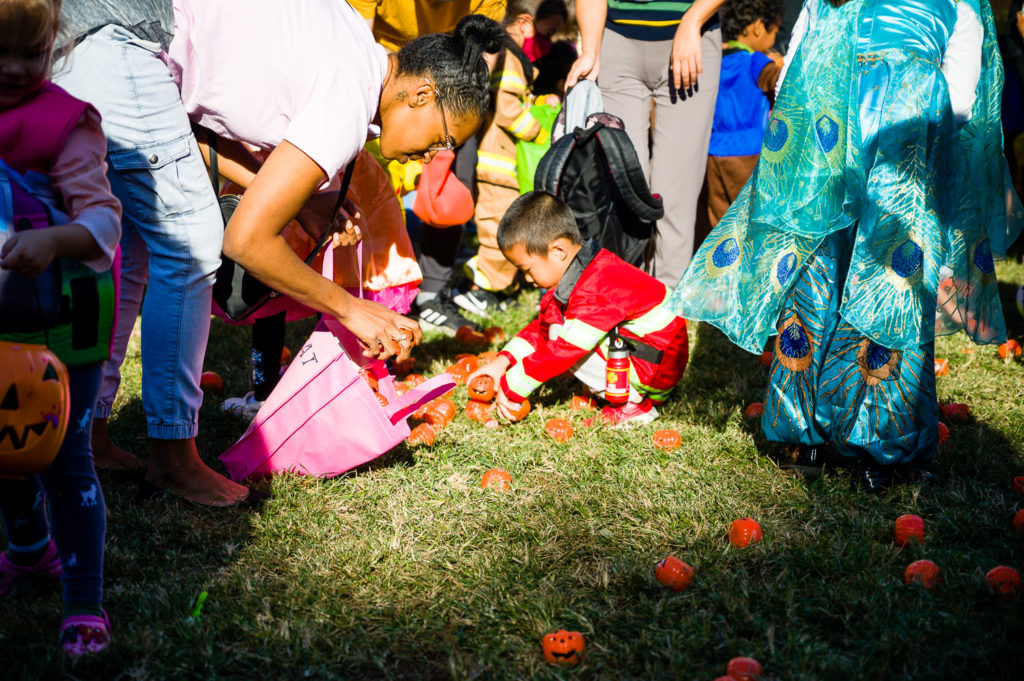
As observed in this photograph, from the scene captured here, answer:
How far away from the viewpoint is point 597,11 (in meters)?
4.52

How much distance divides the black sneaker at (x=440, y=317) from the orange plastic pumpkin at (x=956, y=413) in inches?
100

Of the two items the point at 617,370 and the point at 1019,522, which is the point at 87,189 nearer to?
the point at 617,370

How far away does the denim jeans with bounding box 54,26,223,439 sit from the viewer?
2.43m

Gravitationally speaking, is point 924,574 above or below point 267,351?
above

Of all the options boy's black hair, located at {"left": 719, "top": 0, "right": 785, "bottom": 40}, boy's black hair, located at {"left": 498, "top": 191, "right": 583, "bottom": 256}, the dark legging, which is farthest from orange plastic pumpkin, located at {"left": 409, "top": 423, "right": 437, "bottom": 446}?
boy's black hair, located at {"left": 719, "top": 0, "right": 785, "bottom": 40}

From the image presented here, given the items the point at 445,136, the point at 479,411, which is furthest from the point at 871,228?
the point at 479,411

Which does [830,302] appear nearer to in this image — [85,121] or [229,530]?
[229,530]

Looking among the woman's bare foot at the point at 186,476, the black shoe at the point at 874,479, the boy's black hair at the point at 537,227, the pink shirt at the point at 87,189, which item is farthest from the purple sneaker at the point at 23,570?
the black shoe at the point at 874,479

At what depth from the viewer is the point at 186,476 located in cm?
286

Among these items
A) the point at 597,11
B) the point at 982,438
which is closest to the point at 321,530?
the point at 982,438

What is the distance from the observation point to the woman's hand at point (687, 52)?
14.6 feet

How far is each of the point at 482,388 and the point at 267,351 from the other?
3.07ft

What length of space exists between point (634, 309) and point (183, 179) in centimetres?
192

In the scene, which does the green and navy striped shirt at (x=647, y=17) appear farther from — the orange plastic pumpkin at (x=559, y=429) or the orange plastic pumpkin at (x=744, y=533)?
the orange plastic pumpkin at (x=744, y=533)
